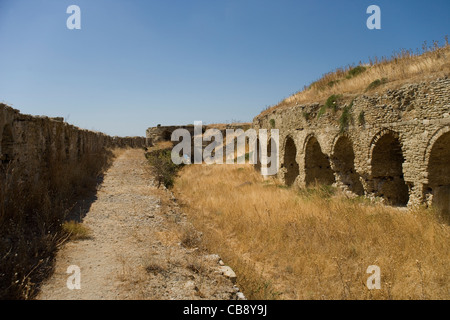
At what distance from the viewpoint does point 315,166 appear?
1264 cm

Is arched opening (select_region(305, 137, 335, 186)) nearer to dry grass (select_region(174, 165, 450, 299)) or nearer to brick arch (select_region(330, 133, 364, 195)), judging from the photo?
brick arch (select_region(330, 133, 364, 195))

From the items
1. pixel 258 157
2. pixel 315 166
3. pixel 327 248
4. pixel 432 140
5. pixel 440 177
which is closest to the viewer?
pixel 327 248

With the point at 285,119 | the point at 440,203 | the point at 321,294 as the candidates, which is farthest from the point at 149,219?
the point at 285,119

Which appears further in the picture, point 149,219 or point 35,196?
point 149,219

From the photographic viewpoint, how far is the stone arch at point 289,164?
14.2 meters

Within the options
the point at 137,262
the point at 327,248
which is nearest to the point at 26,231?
the point at 137,262

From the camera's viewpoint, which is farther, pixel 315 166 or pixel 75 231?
pixel 315 166

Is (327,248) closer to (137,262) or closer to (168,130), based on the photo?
(137,262)

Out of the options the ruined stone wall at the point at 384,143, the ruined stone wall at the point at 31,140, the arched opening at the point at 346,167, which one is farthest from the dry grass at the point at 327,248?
the ruined stone wall at the point at 31,140

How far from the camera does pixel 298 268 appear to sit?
5504mm

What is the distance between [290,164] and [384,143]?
18.8 feet
